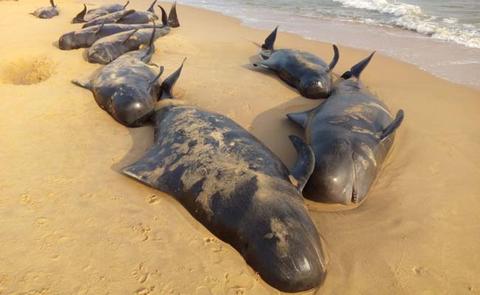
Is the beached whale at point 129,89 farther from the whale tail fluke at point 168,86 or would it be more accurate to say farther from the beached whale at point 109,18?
the beached whale at point 109,18

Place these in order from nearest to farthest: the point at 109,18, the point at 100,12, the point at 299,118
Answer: the point at 299,118
the point at 109,18
the point at 100,12

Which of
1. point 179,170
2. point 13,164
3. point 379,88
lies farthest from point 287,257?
point 379,88

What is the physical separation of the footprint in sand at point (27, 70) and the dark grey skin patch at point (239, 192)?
11.7ft

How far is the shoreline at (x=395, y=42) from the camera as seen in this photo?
24.1 feet

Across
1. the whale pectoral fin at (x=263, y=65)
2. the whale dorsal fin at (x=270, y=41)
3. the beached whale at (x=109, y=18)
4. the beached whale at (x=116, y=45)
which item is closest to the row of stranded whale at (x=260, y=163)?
the whale pectoral fin at (x=263, y=65)

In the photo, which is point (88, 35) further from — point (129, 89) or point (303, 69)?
point (303, 69)

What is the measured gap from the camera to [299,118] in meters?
5.29

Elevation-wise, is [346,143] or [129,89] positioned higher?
[346,143]

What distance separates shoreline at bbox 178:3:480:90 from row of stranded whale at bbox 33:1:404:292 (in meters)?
1.94

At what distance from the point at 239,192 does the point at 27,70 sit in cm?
563

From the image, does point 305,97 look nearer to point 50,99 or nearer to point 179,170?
point 179,170

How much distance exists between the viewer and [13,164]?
4.05 meters

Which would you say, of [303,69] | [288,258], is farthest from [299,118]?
[288,258]

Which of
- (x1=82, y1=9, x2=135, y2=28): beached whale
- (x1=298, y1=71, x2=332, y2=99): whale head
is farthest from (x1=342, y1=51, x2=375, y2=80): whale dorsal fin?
(x1=82, y1=9, x2=135, y2=28): beached whale
